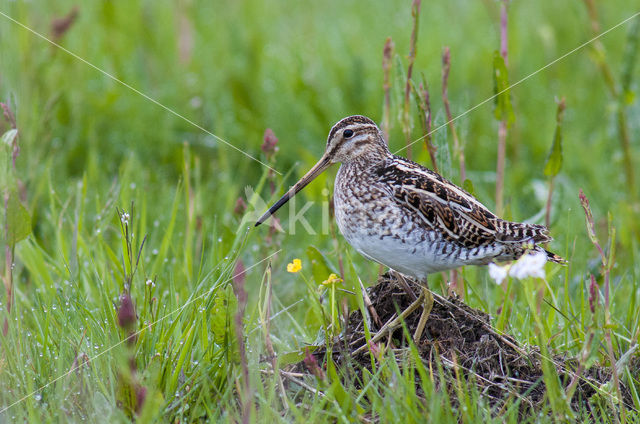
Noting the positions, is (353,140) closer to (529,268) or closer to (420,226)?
(420,226)

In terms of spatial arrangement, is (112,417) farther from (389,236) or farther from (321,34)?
(321,34)

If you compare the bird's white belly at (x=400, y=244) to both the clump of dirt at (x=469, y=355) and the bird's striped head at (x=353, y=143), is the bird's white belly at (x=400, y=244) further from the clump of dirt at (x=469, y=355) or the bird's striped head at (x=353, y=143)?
the bird's striped head at (x=353, y=143)

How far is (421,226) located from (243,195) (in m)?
→ 2.70

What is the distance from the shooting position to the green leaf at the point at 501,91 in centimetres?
409

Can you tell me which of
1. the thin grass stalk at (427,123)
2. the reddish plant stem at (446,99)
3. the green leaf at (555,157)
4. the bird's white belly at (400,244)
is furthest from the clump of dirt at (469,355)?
the green leaf at (555,157)

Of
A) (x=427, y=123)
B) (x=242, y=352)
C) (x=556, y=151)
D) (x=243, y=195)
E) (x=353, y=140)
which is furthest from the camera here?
(x=243, y=195)

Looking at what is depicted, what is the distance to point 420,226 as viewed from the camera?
3.57 metres

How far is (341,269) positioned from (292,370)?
0.91m

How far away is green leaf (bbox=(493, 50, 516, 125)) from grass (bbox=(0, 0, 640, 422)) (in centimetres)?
18

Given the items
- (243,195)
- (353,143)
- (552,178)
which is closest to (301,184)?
(353,143)

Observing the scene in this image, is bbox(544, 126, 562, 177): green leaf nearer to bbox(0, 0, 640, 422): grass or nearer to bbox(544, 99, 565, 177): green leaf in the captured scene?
bbox(544, 99, 565, 177): green leaf

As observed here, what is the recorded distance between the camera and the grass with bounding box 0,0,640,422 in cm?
319

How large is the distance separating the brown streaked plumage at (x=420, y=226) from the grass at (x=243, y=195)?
0.20 metres

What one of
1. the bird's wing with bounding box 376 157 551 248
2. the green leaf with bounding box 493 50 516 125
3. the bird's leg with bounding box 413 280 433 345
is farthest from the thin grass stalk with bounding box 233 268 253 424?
the green leaf with bounding box 493 50 516 125
